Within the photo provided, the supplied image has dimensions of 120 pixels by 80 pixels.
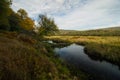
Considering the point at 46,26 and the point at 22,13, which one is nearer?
the point at 22,13

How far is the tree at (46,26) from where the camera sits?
72.6 metres

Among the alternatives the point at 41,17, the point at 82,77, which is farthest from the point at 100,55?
the point at 41,17

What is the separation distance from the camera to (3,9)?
33812 millimetres

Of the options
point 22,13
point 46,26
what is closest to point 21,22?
point 22,13

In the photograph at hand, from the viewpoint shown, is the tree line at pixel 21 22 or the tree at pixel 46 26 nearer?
the tree line at pixel 21 22

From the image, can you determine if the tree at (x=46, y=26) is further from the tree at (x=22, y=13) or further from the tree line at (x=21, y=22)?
the tree at (x=22, y=13)

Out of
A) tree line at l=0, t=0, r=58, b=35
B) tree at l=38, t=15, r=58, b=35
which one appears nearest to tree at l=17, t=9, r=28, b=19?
tree line at l=0, t=0, r=58, b=35

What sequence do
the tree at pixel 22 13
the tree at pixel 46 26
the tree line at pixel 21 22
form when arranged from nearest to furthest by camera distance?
the tree line at pixel 21 22 < the tree at pixel 22 13 < the tree at pixel 46 26

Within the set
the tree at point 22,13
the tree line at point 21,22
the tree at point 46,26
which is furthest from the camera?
the tree at point 46,26

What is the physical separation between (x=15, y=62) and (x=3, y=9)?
2801 centimetres

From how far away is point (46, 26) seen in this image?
73.1 meters

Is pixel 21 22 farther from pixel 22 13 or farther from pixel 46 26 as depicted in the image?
pixel 46 26

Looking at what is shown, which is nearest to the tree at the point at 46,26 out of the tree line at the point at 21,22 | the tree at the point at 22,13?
the tree line at the point at 21,22

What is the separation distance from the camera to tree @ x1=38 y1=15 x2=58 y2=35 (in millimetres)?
72637
